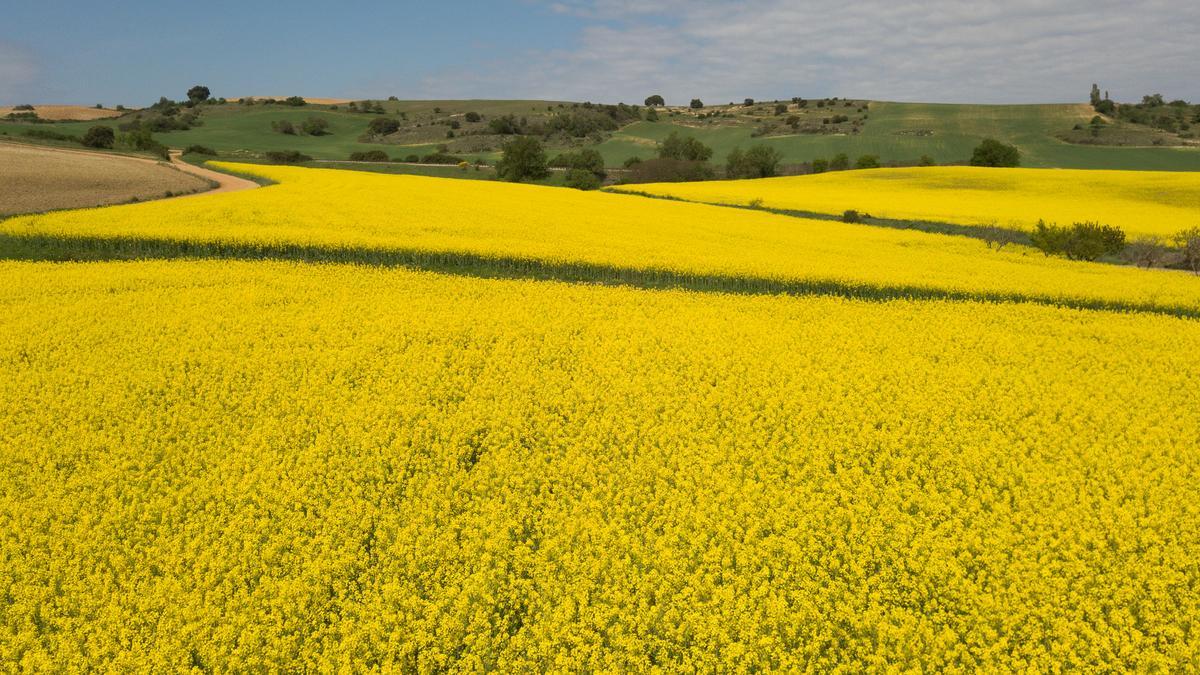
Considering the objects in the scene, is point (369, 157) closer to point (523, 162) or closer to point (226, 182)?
point (523, 162)

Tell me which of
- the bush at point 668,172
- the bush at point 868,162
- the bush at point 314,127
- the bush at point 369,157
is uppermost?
the bush at point 314,127

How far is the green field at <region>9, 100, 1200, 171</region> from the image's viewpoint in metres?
69.1

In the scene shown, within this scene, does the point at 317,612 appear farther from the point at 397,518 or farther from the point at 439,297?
the point at 439,297

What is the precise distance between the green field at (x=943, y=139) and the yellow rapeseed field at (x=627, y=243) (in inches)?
2242

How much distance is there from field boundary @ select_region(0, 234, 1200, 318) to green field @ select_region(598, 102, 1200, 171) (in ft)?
219

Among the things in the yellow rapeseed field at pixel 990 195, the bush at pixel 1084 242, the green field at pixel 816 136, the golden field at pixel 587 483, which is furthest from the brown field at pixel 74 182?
the bush at pixel 1084 242

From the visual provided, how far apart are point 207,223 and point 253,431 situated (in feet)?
59.1

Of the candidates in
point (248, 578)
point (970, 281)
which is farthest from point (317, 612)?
point (970, 281)

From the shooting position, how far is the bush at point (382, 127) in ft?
352

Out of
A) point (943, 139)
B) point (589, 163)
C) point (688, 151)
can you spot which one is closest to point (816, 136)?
point (943, 139)

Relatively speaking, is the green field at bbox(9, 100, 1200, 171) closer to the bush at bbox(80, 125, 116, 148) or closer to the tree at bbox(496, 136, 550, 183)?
the bush at bbox(80, 125, 116, 148)

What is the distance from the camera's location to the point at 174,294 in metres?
13.9

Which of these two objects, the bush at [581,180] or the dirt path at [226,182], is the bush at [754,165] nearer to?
the bush at [581,180]

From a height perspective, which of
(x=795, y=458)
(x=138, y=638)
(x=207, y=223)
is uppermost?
(x=207, y=223)
